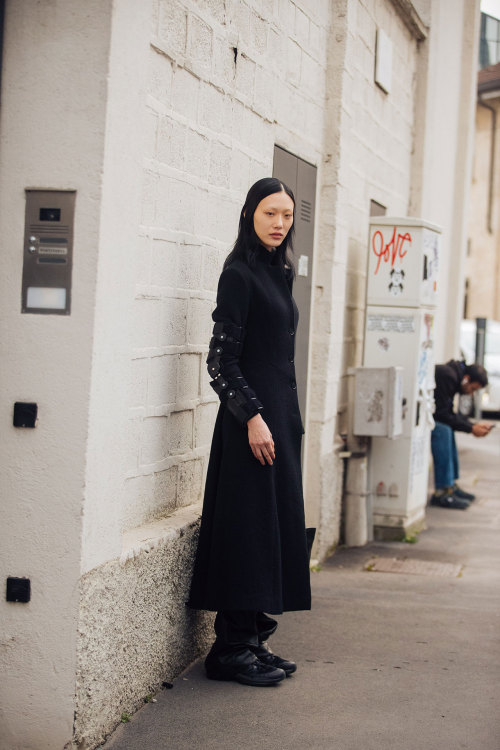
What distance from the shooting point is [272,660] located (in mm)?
4789

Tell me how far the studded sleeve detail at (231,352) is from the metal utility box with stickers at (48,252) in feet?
2.78

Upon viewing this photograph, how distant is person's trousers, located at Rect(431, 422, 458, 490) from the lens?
973 centimetres

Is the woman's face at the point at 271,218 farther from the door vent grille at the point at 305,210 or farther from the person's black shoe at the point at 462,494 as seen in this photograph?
the person's black shoe at the point at 462,494

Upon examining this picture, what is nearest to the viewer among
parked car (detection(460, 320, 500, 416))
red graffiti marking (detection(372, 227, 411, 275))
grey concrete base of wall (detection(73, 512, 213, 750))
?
grey concrete base of wall (detection(73, 512, 213, 750))

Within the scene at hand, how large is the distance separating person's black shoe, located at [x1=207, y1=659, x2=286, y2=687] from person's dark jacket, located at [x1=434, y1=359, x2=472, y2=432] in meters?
5.31

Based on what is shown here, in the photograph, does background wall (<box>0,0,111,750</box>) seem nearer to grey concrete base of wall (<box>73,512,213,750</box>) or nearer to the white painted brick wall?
grey concrete base of wall (<box>73,512,213,750</box>)

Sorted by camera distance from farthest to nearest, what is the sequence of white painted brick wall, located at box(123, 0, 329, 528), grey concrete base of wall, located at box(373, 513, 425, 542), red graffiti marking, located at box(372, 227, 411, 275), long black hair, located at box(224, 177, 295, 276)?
1. grey concrete base of wall, located at box(373, 513, 425, 542)
2. red graffiti marking, located at box(372, 227, 411, 275)
3. long black hair, located at box(224, 177, 295, 276)
4. white painted brick wall, located at box(123, 0, 329, 528)

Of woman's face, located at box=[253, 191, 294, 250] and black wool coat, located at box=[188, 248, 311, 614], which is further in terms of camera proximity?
woman's face, located at box=[253, 191, 294, 250]

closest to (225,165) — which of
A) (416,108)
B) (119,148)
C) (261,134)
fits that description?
(261,134)

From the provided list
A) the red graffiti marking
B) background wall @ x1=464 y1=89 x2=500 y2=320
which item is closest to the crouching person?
the red graffiti marking

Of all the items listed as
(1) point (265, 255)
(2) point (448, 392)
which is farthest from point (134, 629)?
(2) point (448, 392)

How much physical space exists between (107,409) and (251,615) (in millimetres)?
1279

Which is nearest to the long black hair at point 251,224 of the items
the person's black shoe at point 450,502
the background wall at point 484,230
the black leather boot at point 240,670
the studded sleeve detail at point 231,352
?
the studded sleeve detail at point 231,352

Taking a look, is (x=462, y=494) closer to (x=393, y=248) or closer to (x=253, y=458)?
(x=393, y=248)
